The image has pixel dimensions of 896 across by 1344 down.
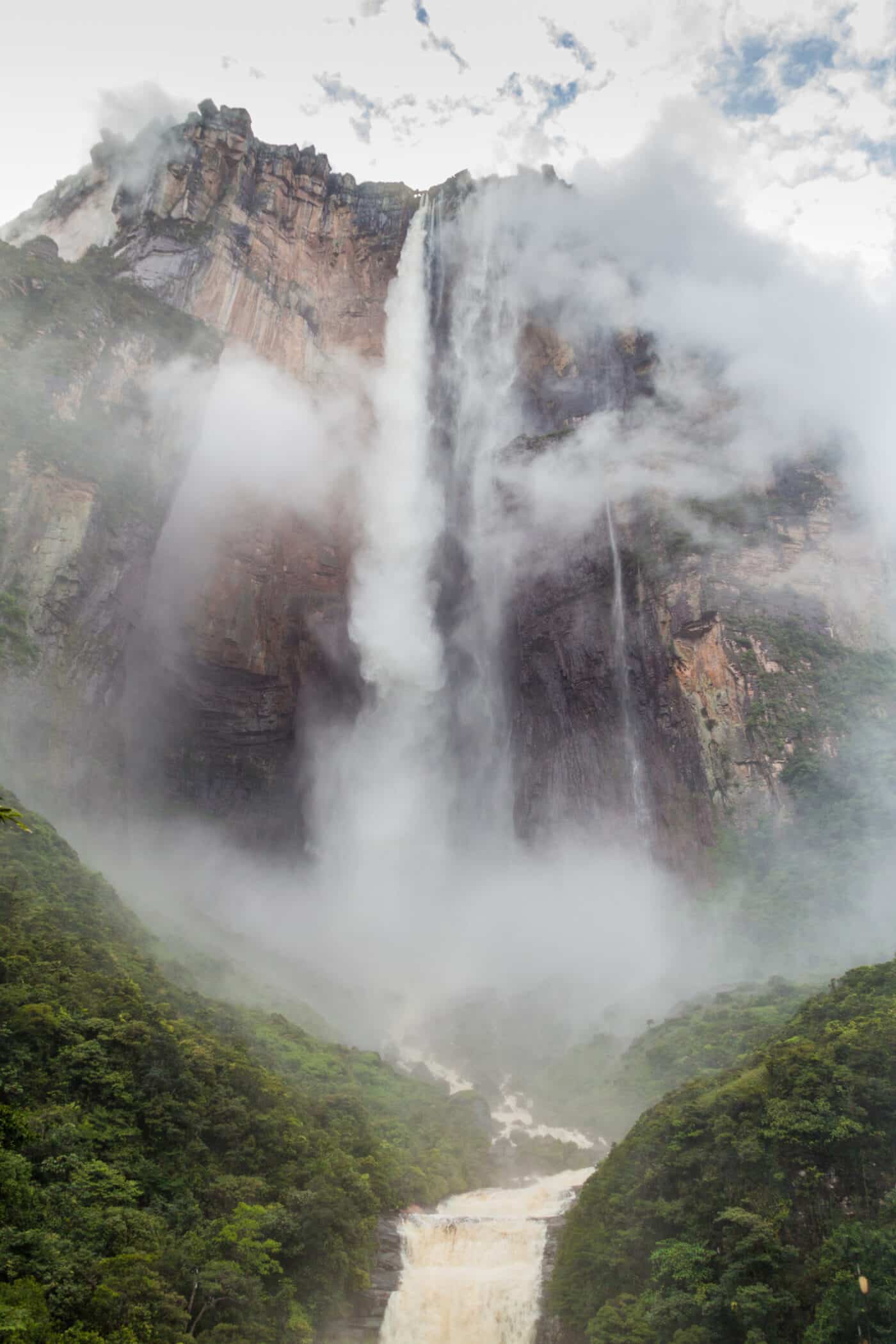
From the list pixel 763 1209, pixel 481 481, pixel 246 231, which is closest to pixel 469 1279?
pixel 763 1209

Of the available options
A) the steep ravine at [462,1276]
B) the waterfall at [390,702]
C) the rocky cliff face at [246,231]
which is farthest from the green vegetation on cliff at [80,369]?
the steep ravine at [462,1276]

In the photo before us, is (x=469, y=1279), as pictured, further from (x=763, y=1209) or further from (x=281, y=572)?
(x=281, y=572)

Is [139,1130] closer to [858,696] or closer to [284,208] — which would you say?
[858,696]

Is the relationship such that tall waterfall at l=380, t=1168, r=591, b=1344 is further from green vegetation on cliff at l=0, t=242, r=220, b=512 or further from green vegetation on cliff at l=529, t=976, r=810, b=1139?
green vegetation on cliff at l=0, t=242, r=220, b=512

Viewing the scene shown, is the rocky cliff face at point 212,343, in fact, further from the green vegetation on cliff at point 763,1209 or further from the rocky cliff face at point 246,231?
the green vegetation on cliff at point 763,1209

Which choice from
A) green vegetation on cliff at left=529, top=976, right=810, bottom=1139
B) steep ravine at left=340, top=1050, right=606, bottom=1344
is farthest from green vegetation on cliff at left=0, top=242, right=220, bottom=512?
steep ravine at left=340, top=1050, right=606, bottom=1344

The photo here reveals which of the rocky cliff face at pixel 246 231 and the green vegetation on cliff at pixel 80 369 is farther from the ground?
the rocky cliff face at pixel 246 231
